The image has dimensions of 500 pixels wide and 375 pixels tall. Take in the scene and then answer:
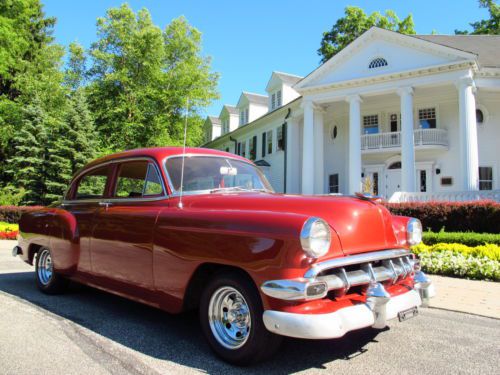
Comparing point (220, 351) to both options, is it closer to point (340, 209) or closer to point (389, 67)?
point (340, 209)

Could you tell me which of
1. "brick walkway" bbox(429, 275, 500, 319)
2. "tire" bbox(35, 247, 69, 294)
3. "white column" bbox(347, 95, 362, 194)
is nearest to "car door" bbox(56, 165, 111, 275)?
"tire" bbox(35, 247, 69, 294)

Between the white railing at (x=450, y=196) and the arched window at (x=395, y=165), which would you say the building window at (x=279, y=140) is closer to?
the arched window at (x=395, y=165)

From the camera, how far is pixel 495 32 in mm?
34531

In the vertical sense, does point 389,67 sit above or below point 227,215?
above

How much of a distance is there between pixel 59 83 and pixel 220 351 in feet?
111

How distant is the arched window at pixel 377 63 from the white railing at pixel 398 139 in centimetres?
374

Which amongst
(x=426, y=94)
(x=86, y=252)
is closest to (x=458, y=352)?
(x=86, y=252)

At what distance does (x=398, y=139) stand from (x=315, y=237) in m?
20.5

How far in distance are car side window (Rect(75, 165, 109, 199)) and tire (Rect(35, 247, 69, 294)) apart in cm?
100

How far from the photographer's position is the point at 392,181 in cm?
2269

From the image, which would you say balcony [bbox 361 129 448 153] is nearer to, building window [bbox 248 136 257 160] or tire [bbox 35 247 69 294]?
building window [bbox 248 136 257 160]

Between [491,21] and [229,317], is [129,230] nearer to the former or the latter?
[229,317]

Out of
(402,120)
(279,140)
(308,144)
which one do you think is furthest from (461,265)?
(279,140)

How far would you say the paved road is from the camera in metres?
3.14
